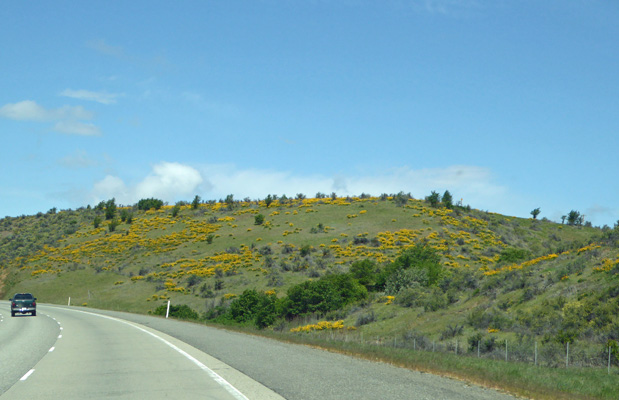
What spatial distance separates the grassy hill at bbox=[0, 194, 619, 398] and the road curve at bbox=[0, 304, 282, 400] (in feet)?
44.6

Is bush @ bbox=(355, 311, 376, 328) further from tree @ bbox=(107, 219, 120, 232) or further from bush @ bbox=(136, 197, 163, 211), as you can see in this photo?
bush @ bbox=(136, 197, 163, 211)

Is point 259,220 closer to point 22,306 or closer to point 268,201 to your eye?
point 268,201

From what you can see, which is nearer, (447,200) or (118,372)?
(118,372)

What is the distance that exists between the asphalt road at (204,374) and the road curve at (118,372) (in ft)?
0.06

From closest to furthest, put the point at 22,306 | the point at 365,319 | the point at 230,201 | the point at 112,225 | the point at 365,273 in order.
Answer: the point at 22,306
the point at 365,319
the point at 365,273
the point at 112,225
the point at 230,201

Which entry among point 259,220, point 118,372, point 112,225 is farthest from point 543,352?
point 112,225

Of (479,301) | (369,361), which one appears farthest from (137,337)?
(479,301)

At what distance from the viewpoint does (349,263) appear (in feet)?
217

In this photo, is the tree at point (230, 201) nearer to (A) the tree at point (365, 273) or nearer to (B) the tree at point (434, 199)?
(B) the tree at point (434, 199)

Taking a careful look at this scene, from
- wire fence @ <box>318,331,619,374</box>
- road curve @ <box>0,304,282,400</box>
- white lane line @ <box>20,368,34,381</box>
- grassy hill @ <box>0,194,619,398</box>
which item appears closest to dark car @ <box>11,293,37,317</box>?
grassy hill @ <box>0,194,619,398</box>

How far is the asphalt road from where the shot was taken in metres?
10.3

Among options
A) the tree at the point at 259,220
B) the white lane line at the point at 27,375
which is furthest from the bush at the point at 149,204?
the white lane line at the point at 27,375

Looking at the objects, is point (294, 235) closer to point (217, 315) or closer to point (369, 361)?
point (217, 315)

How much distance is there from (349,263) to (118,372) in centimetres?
5403
